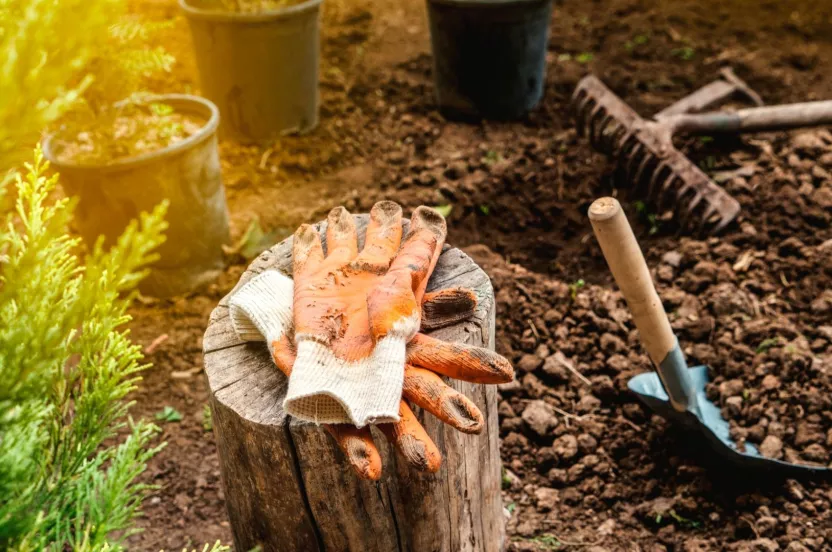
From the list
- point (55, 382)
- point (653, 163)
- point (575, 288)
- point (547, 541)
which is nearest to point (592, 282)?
point (575, 288)

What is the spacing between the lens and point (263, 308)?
1.56 meters

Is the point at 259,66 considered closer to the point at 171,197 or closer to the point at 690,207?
the point at 171,197

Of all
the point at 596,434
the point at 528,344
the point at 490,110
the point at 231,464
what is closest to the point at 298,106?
the point at 490,110

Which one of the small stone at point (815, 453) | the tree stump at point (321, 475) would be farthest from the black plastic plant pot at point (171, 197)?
the small stone at point (815, 453)

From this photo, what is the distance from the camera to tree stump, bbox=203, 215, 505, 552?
1.47 meters

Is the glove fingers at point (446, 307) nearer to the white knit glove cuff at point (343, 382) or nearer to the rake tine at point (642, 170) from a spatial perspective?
the white knit glove cuff at point (343, 382)

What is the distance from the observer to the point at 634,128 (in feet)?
11.2

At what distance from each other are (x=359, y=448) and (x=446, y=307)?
41cm

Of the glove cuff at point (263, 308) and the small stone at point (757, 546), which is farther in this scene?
the small stone at point (757, 546)

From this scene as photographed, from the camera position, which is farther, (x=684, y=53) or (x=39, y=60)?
(x=684, y=53)

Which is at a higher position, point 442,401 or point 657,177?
point 442,401

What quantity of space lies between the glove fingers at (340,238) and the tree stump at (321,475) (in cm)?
21

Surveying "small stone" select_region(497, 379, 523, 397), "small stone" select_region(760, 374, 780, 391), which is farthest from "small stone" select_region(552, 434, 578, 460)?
"small stone" select_region(760, 374, 780, 391)

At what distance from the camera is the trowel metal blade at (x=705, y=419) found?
216 cm
